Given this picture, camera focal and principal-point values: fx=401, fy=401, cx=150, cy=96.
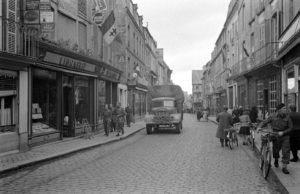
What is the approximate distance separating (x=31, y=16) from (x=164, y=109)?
11825 mm

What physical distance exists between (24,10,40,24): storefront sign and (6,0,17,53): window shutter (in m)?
0.39

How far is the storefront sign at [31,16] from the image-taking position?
513 inches

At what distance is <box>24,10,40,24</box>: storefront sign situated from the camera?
13.0 metres

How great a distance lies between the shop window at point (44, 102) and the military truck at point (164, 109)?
7.55 meters

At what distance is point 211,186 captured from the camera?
7824 mm

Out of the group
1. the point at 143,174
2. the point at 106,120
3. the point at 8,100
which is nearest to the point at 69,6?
the point at 106,120

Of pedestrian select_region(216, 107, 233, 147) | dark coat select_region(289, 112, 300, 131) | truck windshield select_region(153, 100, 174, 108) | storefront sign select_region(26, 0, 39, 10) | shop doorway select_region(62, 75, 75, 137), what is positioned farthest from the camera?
truck windshield select_region(153, 100, 174, 108)

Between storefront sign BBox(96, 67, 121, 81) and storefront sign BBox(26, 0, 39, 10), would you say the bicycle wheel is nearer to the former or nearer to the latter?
storefront sign BBox(26, 0, 39, 10)

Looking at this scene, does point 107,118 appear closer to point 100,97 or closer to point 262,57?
point 100,97

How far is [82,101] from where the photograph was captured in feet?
67.2

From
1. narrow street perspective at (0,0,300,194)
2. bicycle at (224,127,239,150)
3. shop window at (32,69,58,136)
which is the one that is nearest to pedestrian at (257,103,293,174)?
narrow street perspective at (0,0,300,194)

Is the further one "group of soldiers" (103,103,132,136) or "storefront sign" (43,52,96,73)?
"group of soldiers" (103,103,132,136)

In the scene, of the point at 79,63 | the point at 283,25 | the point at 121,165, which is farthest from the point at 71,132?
the point at 283,25

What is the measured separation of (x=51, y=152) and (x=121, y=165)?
3402 mm
